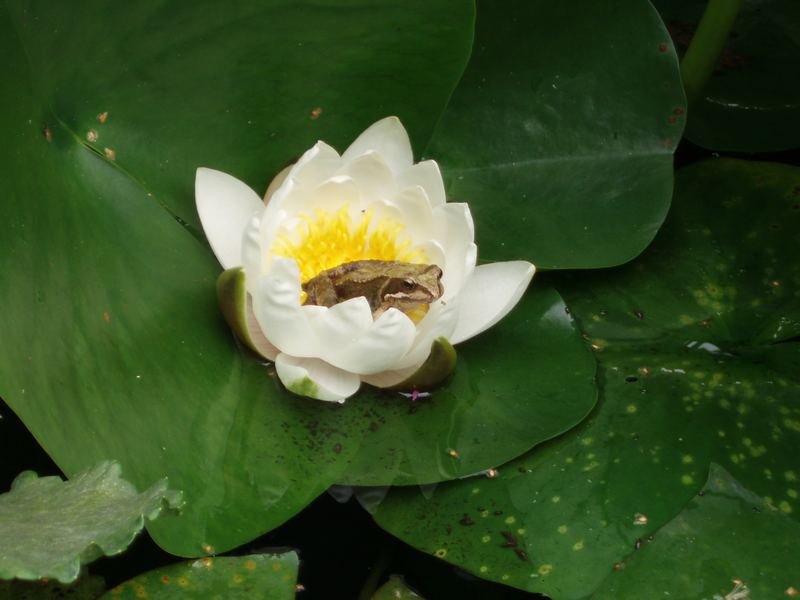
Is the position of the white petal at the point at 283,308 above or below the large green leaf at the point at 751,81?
above

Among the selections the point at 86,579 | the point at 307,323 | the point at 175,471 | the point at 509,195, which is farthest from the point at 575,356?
the point at 86,579

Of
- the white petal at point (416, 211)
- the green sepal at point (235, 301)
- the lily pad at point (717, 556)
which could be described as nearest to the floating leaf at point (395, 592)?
the lily pad at point (717, 556)

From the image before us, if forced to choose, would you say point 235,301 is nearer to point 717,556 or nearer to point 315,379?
point 315,379

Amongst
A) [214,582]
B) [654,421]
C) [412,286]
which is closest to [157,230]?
[412,286]

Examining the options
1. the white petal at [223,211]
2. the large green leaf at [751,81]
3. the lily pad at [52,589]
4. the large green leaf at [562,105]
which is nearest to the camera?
the lily pad at [52,589]

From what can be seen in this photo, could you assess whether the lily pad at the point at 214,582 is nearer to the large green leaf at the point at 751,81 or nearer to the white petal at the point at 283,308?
the white petal at the point at 283,308

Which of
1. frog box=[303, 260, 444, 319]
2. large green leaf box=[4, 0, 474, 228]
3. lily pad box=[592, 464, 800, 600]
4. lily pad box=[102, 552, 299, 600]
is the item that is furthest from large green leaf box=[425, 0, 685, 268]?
lily pad box=[102, 552, 299, 600]
